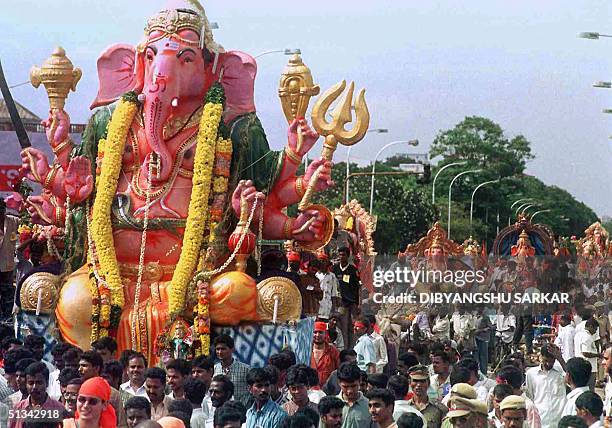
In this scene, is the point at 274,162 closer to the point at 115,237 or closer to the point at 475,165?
the point at 115,237

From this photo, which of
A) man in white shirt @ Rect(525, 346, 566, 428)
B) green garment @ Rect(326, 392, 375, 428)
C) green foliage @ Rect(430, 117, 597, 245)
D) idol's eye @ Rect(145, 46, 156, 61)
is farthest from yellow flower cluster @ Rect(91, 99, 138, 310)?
green foliage @ Rect(430, 117, 597, 245)

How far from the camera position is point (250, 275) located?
57.3ft

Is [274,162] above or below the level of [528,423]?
above

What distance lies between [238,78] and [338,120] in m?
1.18

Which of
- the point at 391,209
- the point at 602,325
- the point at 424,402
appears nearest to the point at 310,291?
the point at 602,325

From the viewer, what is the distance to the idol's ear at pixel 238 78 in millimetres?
18141

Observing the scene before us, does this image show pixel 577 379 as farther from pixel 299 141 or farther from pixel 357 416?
pixel 299 141

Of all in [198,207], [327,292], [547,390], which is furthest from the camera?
[327,292]

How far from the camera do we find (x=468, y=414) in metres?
9.98

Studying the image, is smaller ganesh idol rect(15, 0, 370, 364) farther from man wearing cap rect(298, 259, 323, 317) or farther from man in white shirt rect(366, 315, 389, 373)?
man in white shirt rect(366, 315, 389, 373)

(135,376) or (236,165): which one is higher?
(236,165)

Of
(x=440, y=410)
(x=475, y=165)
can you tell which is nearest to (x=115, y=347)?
(x=440, y=410)

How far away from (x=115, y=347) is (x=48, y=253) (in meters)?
2.67

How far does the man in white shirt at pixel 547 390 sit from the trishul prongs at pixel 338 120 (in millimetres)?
4242
